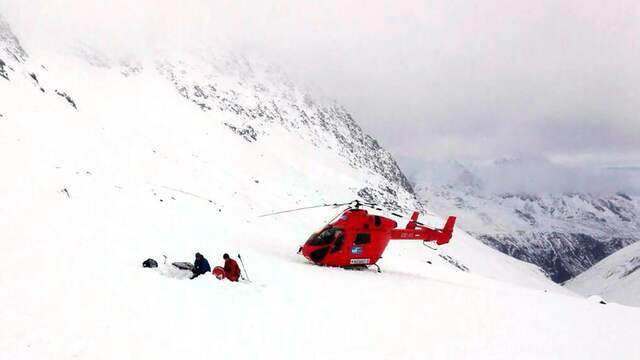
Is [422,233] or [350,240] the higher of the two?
[422,233]

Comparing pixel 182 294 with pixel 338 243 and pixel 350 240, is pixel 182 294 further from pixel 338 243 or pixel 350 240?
pixel 350 240

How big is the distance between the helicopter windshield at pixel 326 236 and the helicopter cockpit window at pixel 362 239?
3.00 ft

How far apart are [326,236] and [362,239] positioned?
1812 millimetres

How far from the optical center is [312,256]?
20.7m

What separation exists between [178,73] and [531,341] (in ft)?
403

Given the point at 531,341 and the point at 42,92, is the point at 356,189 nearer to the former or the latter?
the point at 42,92

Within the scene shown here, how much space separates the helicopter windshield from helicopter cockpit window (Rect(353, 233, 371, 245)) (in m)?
0.92

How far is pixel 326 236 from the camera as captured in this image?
818 inches

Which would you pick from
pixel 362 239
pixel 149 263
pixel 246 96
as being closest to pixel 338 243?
pixel 362 239

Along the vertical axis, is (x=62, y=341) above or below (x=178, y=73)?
below

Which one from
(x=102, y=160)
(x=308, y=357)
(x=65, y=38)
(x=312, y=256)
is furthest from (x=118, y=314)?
(x=65, y=38)

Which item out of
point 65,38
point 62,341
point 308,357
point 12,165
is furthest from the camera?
point 65,38

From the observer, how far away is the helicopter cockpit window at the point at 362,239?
69.9 ft

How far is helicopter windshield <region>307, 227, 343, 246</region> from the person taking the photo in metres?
20.7
